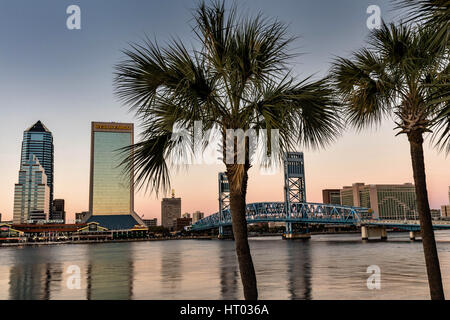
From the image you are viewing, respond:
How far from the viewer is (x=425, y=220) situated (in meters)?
8.04

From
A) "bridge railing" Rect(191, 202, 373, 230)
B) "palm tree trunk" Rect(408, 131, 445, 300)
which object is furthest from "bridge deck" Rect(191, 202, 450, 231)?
"palm tree trunk" Rect(408, 131, 445, 300)

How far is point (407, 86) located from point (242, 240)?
4.95 meters

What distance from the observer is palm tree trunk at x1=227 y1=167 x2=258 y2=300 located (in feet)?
23.2

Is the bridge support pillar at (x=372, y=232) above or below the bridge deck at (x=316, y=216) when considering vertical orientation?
below

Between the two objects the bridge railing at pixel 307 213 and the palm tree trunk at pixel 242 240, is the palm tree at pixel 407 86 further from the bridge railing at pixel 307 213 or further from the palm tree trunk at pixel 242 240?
the bridge railing at pixel 307 213

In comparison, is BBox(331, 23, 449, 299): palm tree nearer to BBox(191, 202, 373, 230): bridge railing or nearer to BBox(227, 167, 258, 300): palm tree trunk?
BBox(227, 167, 258, 300): palm tree trunk

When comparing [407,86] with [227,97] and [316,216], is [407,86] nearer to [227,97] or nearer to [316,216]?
[227,97]

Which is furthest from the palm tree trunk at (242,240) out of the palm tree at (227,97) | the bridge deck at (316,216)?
the bridge deck at (316,216)

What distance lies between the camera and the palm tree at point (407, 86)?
7.93m

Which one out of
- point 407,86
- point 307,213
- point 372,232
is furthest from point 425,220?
point 307,213

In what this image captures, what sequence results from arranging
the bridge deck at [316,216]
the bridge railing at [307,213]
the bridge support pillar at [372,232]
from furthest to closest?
the bridge railing at [307,213]
the bridge support pillar at [372,232]
the bridge deck at [316,216]
